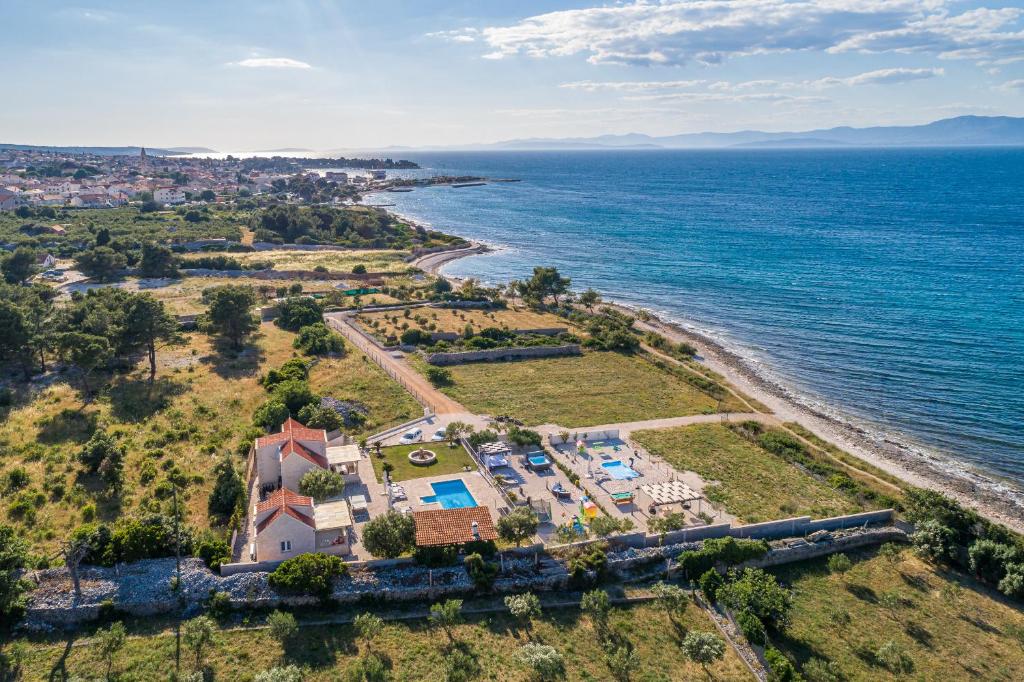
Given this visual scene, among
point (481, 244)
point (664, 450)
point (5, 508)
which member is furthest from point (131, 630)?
point (481, 244)

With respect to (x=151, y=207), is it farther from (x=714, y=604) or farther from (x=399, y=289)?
(x=714, y=604)

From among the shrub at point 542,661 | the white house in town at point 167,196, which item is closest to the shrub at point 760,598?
the shrub at point 542,661

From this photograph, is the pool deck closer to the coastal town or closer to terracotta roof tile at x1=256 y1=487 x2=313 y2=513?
the coastal town

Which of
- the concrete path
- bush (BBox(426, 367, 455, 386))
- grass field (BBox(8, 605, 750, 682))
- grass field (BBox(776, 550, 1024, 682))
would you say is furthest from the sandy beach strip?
the concrete path

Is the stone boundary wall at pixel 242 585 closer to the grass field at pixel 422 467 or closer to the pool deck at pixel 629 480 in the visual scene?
the pool deck at pixel 629 480

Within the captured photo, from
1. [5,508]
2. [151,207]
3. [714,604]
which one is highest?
[151,207]

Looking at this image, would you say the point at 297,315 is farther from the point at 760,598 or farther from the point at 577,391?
the point at 760,598

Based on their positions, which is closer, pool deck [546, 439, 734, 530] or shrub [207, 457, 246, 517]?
shrub [207, 457, 246, 517]
